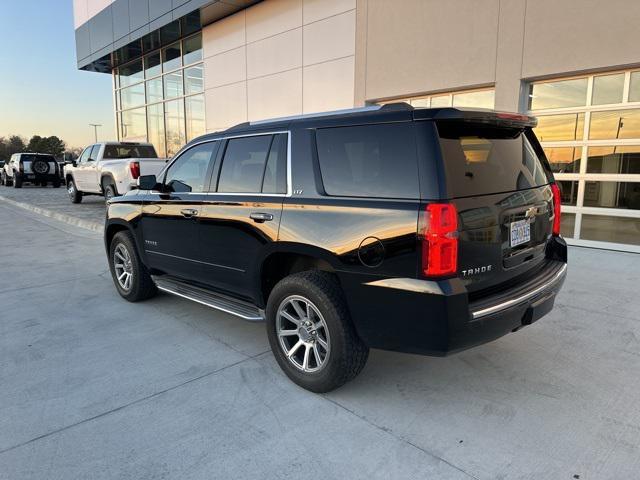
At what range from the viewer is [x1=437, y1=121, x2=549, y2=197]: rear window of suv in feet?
8.79

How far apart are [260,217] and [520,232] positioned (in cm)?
178

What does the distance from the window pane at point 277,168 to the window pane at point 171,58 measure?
56.0ft

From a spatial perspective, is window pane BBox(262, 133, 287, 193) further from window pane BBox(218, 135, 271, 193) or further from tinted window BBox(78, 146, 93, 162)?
tinted window BBox(78, 146, 93, 162)

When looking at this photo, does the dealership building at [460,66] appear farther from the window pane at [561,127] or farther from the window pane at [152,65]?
the window pane at [152,65]

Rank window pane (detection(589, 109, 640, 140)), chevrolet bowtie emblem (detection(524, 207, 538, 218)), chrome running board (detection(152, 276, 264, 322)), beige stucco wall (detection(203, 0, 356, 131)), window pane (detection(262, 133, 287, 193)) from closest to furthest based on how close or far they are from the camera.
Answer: chevrolet bowtie emblem (detection(524, 207, 538, 218)), window pane (detection(262, 133, 287, 193)), chrome running board (detection(152, 276, 264, 322)), window pane (detection(589, 109, 640, 140)), beige stucco wall (detection(203, 0, 356, 131))

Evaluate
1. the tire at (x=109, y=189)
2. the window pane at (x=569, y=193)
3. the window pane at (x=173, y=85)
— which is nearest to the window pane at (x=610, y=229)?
the window pane at (x=569, y=193)

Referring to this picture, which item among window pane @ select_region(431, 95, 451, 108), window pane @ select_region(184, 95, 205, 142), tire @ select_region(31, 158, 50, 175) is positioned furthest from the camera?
tire @ select_region(31, 158, 50, 175)

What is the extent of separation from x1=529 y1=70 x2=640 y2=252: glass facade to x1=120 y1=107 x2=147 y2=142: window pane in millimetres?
18163

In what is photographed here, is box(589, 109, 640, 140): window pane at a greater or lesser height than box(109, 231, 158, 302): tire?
greater

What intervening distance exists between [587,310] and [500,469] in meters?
2.97

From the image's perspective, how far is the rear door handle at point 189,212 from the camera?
4.12 m

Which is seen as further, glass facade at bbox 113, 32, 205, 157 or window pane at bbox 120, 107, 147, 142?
window pane at bbox 120, 107, 147, 142

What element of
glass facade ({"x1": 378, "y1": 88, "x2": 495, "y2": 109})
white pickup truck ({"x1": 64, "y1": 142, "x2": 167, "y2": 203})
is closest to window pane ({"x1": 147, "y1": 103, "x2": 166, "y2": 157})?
white pickup truck ({"x1": 64, "y1": 142, "x2": 167, "y2": 203})

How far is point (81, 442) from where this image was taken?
265 centimetres
